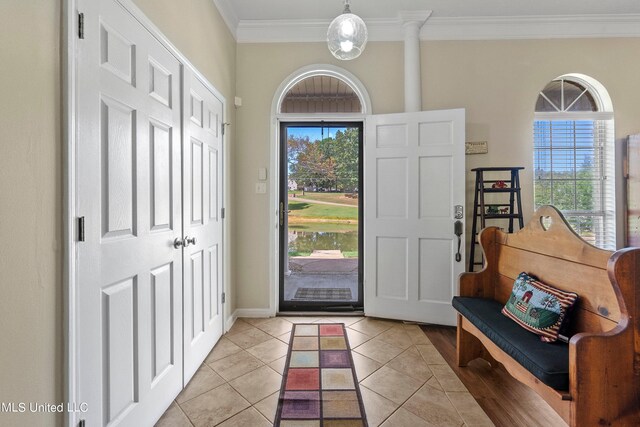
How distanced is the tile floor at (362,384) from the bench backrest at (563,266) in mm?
742

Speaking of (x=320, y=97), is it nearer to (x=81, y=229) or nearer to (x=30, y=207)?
(x=81, y=229)

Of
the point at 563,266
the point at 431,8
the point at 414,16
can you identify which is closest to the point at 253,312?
the point at 563,266

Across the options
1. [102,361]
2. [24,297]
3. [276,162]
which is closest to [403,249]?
[276,162]

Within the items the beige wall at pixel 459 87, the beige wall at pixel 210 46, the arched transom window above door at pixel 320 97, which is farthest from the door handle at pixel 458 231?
the beige wall at pixel 210 46

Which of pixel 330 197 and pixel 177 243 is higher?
pixel 330 197

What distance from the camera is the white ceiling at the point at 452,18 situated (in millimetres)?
2773

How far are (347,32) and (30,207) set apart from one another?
6.08 ft

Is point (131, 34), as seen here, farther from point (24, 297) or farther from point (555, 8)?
point (555, 8)

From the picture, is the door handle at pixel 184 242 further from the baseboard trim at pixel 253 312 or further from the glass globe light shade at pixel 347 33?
the glass globe light shade at pixel 347 33

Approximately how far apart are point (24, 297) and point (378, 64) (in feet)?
10.5

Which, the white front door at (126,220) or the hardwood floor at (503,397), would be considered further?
the hardwood floor at (503,397)

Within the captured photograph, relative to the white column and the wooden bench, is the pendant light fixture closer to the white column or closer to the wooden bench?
the white column

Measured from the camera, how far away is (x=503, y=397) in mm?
1804

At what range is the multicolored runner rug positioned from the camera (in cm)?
164
